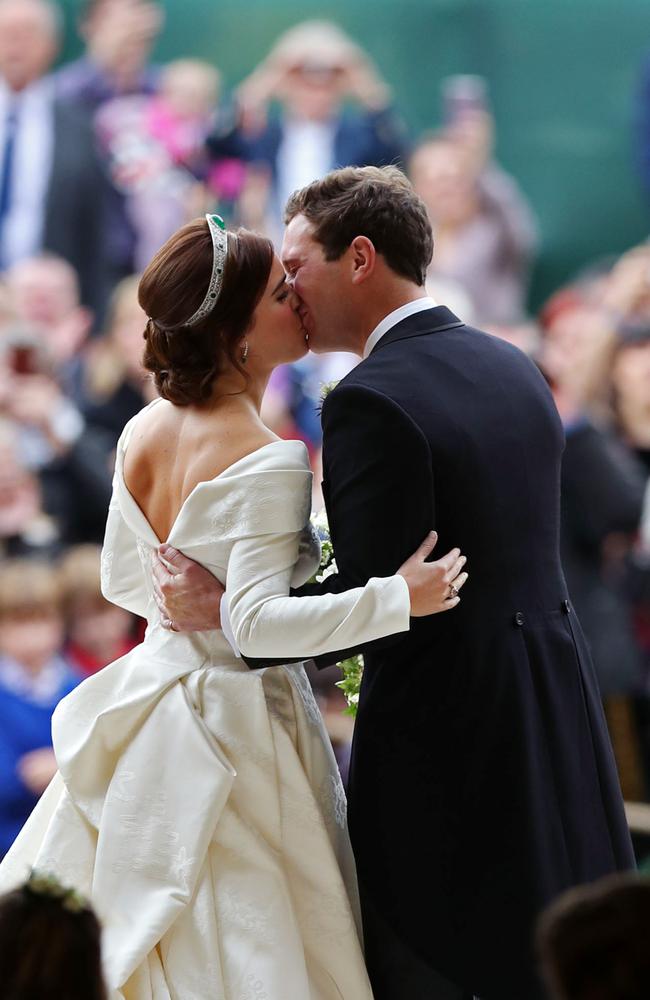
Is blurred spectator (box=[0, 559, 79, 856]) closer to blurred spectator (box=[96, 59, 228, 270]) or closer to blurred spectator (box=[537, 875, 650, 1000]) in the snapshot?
blurred spectator (box=[96, 59, 228, 270])

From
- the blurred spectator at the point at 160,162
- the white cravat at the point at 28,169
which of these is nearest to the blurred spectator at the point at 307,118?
the blurred spectator at the point at 160,162

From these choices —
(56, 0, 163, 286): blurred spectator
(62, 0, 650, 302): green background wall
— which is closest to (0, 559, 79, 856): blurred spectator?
(56, 0, 163, 286): blurred spectator

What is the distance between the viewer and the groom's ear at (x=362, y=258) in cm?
301

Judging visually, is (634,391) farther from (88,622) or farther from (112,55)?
(112,55)

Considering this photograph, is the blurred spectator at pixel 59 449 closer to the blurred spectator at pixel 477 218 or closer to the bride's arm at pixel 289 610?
the blurred spectator at pixel 477 218

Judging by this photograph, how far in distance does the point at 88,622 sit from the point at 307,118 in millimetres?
3503

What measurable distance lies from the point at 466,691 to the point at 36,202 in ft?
19.3

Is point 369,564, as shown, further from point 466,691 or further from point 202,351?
point 202,351

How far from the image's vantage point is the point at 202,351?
2996 millimetres

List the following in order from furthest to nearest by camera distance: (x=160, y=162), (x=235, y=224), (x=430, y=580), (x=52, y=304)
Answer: (x=160, y=162)
(x=52, y=304)
(x=235, y=224)
(x=430, y=580)

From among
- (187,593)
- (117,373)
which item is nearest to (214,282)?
(187,593)

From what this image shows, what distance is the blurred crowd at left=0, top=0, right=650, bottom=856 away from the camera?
23.6 feet

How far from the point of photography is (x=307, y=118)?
27.7 feet

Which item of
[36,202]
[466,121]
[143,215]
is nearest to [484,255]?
[466,121]
